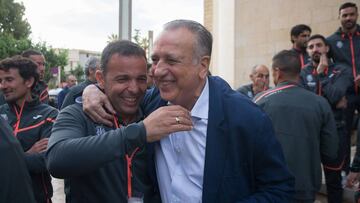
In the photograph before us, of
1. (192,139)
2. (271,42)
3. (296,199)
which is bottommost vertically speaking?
(296,199)

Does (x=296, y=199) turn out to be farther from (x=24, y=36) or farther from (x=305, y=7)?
(x=24, y=36)

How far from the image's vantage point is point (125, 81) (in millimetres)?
2119

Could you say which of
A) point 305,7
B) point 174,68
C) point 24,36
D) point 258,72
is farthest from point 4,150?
point 24,36

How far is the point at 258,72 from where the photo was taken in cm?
650

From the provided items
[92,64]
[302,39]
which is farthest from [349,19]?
[92,64]

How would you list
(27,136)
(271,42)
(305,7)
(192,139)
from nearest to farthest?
(192,139)
(27,136)
(305,7)
(271,42)

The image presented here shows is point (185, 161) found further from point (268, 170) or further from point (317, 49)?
point (317, 49)

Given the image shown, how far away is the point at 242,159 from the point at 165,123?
425 millimetres

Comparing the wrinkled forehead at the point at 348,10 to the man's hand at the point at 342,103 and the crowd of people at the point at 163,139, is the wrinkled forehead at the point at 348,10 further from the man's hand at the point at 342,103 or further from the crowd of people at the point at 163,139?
the crowd of people at the point at 163,139

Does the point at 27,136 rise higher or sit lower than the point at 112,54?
lower

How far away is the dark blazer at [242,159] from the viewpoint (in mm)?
1864

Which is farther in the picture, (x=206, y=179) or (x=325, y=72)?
(x=325, y=72)

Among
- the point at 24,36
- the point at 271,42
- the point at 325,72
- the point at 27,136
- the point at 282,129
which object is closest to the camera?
the point at 27,136

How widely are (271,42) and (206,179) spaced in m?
7.66
